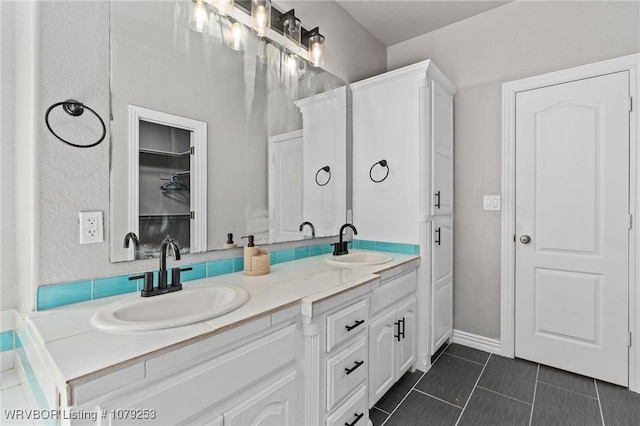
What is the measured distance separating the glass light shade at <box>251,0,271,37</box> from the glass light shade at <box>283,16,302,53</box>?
202mm

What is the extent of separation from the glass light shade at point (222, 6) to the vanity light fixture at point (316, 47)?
65 cm

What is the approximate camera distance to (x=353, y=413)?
58.0 inches

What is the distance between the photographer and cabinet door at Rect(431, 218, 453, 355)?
225 cm

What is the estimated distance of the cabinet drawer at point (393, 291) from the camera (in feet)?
5.49

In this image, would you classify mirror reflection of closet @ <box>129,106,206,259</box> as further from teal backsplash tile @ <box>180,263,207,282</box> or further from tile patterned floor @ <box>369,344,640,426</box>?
tile patterned floor @ <box>369,344,640,426</box>

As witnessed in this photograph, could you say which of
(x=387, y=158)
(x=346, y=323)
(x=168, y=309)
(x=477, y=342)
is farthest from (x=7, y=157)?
(x=477, y=342)

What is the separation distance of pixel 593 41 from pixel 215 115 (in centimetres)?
252

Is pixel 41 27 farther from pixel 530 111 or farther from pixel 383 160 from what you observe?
pixel 530 111

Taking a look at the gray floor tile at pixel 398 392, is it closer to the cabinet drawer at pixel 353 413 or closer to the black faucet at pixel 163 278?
the cabinet drawer at pixel 353 413

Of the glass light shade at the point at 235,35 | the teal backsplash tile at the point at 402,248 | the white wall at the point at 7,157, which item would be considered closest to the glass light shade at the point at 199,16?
the glass light shade at the point at 235,35

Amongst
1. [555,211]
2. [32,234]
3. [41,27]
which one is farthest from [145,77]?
[555,211]

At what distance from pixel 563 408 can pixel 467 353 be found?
698 millimetres

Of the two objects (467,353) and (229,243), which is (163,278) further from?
(467,353)

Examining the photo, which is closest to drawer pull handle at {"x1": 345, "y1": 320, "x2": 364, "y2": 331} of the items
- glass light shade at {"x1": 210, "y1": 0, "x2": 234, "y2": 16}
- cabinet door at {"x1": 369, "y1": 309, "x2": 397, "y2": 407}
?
cabinet door at {"x1": 369, "y1": 309, "x2": 397, "y2": 407}
